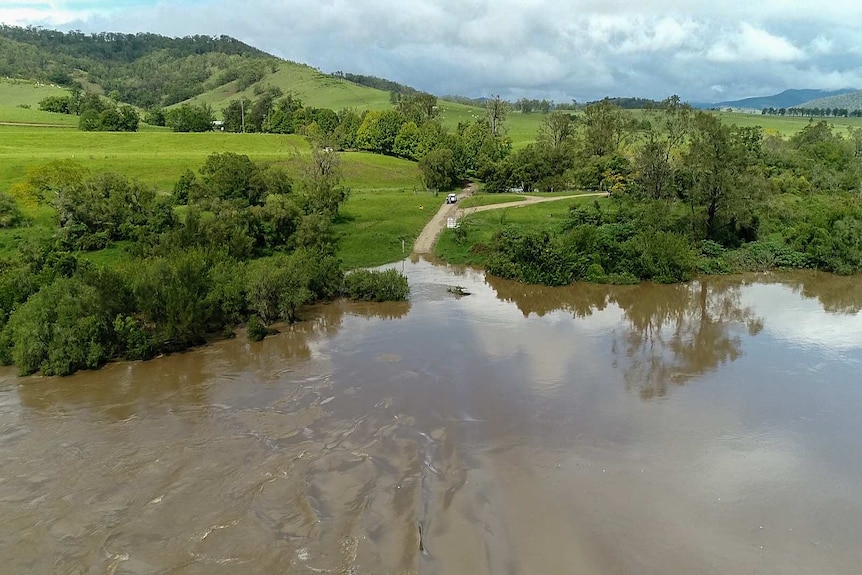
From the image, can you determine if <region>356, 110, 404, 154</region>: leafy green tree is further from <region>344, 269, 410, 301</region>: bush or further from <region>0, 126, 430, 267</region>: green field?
<region>344, 269, 410, 301</region>: bush

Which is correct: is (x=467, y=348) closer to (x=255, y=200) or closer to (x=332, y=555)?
(x=332, y=555)

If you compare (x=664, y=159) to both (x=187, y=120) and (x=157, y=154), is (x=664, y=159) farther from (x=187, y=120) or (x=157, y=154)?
(x=187, y=120)

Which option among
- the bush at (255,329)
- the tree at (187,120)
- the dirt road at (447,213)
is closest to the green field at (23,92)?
the tree at (187,120)

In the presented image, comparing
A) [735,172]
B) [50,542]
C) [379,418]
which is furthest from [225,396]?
[735,172]

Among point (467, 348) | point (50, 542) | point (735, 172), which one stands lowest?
point (50, 542)

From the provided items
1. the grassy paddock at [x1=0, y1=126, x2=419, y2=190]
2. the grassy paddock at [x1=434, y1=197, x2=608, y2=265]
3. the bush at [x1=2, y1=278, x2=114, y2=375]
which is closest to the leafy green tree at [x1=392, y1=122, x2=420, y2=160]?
the grassy paddock at [x1=0, y1=126, x2=419, y2=190]

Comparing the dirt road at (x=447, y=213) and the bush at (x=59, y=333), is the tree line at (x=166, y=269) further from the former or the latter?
the dirt road at (x=447, y=213)

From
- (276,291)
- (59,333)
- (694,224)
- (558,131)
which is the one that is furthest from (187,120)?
(694,224)
